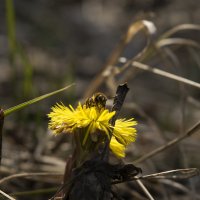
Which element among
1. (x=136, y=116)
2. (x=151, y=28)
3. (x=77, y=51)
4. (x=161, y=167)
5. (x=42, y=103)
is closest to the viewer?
(x=151, y=28)

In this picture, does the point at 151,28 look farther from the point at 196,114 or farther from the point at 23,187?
the point at 196,114

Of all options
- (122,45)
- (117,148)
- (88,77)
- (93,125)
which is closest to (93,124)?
(93,125)

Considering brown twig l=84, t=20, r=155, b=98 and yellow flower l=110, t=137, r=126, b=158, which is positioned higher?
brown twig l=84, t=20, r=155, b=98

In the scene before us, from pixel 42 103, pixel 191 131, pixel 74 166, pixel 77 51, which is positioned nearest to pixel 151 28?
pixel 191 131

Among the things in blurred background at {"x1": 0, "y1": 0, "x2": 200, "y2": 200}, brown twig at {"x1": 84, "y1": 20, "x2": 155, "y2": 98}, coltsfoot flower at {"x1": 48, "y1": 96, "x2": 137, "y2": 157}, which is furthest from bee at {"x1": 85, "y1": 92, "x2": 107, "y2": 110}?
brown twig at {"x1": 84, "y1": 20, "x2": 155, "y2": 98}

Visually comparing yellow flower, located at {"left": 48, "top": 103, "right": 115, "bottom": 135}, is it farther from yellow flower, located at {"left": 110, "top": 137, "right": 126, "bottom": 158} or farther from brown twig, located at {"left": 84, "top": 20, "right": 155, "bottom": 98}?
brown twig, located at {"left": 84, "top": 20, "right": 155, "bottom": 98}

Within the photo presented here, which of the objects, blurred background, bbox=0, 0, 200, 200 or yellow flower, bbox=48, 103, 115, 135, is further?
blurred background, bbox=0, 0, 200, 200

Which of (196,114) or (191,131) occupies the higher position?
(196,114)
